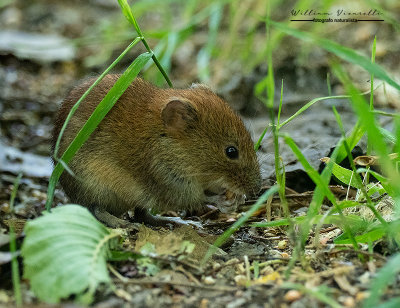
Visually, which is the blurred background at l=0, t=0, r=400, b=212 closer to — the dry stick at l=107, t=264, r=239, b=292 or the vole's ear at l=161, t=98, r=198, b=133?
the vole's ear at l=161, t=98, r=198, b=133

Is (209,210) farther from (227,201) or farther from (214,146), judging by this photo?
(214,146)

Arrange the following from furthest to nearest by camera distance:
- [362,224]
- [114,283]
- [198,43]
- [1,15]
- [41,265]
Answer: [1,15] < [198,43] < [362,224] < [114,283] < [41,265]

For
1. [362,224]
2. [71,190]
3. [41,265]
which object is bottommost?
[71,190]

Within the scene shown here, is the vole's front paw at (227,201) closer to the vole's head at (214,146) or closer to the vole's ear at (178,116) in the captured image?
the vole's head at (214,146)

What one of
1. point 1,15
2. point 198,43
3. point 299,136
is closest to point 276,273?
point 299,136

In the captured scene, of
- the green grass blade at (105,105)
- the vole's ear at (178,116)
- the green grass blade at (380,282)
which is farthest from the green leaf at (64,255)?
the vole's ear at (178,116)

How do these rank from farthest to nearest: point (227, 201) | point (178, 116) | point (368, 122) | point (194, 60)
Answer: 1. point (194, 60)
2. point (227, 201)
3. point (178, 116)
4. point (368, 122)

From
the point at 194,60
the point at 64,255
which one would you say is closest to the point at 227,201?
the point at 64,255

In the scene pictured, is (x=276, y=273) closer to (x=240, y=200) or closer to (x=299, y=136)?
(x=240, y=200)
